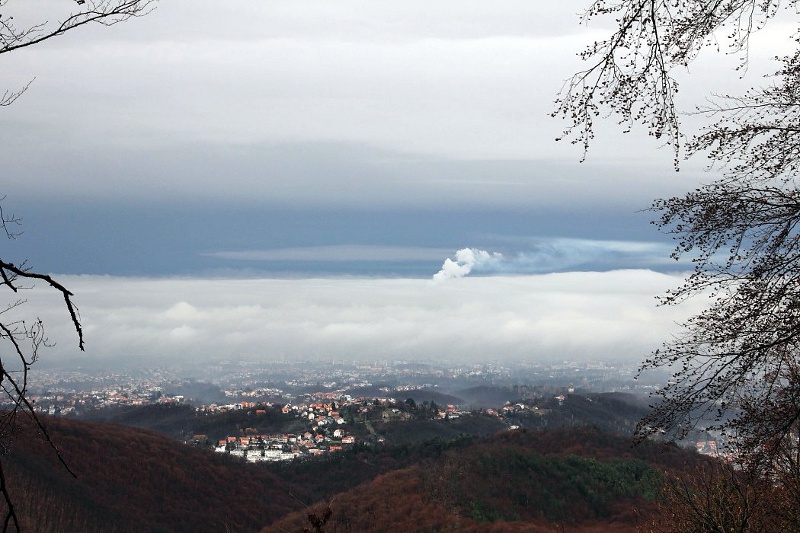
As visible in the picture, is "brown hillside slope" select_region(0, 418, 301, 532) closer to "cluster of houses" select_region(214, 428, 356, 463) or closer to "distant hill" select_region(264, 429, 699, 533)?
"distant hill" select_region(264, 429, 699, 533)

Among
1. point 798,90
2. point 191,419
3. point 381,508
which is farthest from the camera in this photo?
point 191,419

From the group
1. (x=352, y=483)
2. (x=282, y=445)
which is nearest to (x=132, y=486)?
(x=352, y=483)

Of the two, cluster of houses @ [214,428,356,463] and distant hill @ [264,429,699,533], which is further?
cluster of houses @ [214,428,356,463]

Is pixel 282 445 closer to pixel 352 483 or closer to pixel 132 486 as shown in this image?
pixel 352 483

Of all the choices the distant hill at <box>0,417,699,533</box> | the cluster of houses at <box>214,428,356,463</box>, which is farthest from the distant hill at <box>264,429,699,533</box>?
the cluster of houses at <box>214,428,356,463</box>

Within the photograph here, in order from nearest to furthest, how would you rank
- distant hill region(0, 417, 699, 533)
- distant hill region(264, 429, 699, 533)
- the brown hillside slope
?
distant hill region(264, 429, 699, 533) → distant hill region(0, 417, 699, 533) → the brown hillside slope

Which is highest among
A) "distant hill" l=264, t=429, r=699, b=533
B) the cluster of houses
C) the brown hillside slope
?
"distant hill" l=264, t=429, r=699, b=533

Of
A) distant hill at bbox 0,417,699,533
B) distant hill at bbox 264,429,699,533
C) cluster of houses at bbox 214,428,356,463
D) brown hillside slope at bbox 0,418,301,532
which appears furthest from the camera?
cluster of houses at bbox 214,428,356,463

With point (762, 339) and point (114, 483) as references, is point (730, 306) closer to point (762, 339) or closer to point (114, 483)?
point (762, 339)

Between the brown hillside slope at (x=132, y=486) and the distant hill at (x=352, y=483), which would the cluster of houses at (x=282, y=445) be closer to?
the distant hill at (x=352, y=483)

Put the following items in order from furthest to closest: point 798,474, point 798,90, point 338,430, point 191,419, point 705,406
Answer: point 191,419
point 338,430
point 798,474
point 705,406
point 798,90

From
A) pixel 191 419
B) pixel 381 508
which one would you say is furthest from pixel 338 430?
pixel 381 508
